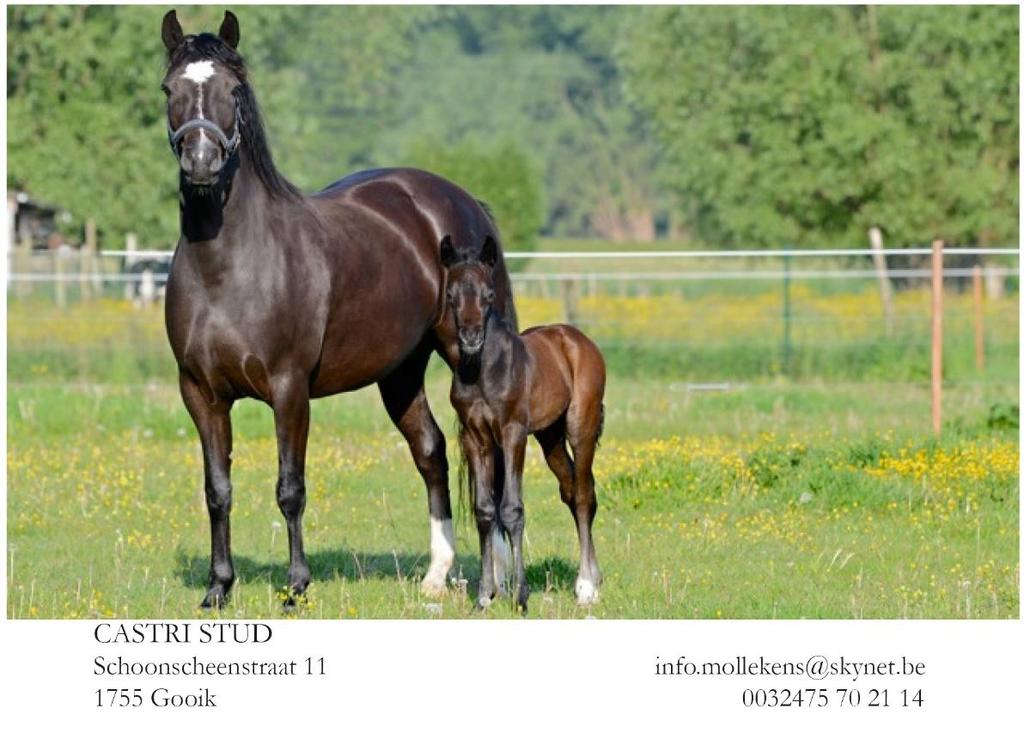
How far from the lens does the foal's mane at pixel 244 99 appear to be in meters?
7.86

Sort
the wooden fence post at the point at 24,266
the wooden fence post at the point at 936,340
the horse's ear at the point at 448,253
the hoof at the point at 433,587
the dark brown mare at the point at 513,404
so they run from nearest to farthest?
the dark brown mare at the point at 513,404 → the horse's ear at the point at 448,253 → the hoof at the point at 433,587 → the wooden fence post at the point at 936,340 → the wooden fence post at the point at 24,266

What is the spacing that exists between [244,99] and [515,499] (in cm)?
227

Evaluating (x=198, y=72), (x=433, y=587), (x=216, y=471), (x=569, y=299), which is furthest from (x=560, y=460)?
(x=569, y=299)

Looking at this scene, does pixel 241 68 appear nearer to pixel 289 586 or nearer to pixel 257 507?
pixel 289 586

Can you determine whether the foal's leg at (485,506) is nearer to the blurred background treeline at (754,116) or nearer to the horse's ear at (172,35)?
the horse's ear at (172,35)

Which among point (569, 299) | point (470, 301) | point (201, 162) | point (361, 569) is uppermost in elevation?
point (201, 162)

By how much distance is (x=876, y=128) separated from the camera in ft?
97.6

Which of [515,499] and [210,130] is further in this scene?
[515,499]

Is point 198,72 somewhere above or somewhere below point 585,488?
above

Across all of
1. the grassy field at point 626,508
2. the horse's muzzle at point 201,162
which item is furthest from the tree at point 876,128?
the horse's muzzle at point 201,162

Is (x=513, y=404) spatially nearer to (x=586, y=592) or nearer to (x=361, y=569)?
(x=586, y=592)

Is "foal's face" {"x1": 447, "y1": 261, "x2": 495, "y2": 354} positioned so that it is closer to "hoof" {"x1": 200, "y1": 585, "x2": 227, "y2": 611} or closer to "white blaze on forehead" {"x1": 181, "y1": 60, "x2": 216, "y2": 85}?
"white blaze on forehead" {"x1": 181, "y1": 60, "x2": 216, "y2": 85}

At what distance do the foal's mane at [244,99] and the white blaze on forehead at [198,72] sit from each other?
43 mm

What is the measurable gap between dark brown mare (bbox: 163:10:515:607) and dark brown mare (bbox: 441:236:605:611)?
2.54 ft
